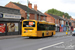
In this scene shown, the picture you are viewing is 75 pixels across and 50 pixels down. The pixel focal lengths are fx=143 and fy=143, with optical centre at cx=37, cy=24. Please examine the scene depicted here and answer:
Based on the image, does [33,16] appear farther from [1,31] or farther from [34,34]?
[34,34]

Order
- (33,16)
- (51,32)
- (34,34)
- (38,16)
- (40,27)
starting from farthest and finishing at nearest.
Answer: (38,16) < (33,16) < (51,32) < (40,27) < (34,34)

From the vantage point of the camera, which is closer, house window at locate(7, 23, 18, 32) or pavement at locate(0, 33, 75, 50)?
pavement at locate(0, 33, 75, 50)

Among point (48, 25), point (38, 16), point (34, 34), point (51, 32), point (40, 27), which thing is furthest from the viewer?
point (38, 16)

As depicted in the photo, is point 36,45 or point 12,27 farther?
point 12,27

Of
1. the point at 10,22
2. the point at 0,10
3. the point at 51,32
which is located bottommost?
the point at 51,32

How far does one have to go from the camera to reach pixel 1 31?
28406 millimetres

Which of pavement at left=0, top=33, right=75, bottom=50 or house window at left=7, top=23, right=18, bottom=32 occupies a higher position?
house window at left=7, top=23, right=18, bottom=32

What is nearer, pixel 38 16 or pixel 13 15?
pixel 13 15

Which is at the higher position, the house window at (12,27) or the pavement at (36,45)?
the house window at (12,27)

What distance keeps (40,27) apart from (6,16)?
9491mm

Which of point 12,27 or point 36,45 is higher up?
point 12,27

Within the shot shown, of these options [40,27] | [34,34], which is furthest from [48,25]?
[34,34]

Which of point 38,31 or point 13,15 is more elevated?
point 13,15

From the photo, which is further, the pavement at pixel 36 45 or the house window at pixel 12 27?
the house window at pixel 12 27
